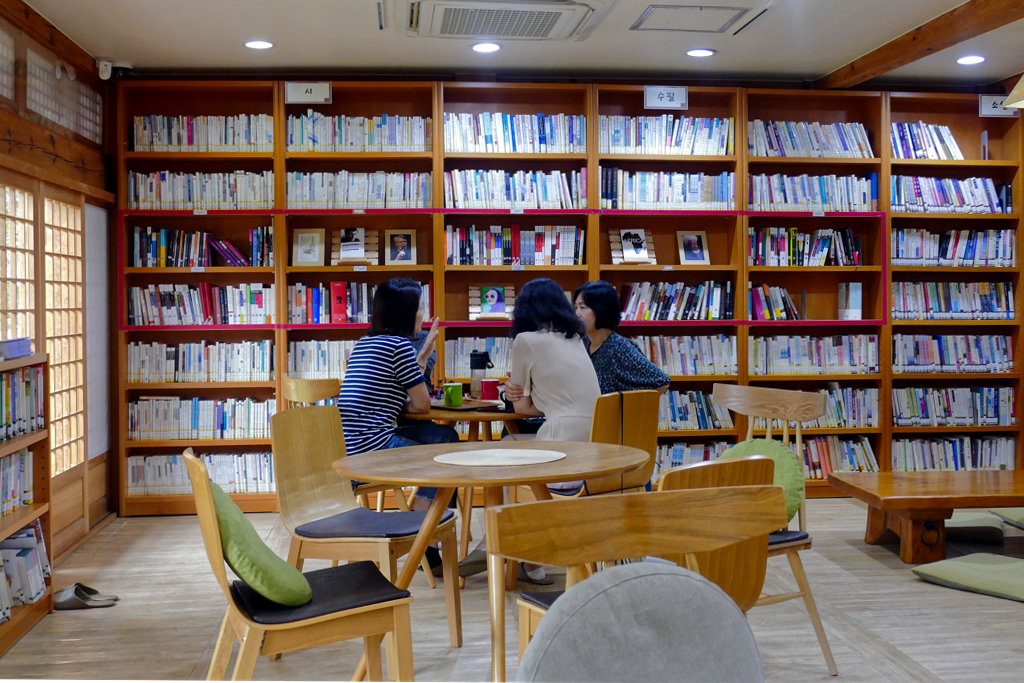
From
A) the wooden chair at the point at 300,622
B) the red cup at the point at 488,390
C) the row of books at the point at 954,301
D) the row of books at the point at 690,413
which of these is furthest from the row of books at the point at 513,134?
the wooden chair at the point at 300,622

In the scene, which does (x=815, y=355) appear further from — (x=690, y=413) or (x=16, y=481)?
(x=16, y=481)

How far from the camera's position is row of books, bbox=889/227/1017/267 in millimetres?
5848

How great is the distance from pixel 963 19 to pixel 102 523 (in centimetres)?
544

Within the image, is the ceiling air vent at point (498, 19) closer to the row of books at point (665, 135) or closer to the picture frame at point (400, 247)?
the row of books at point (665, 135)

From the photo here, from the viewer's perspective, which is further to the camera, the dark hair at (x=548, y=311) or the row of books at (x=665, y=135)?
the row of books at (x=665, y=135)

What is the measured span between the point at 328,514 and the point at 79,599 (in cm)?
132

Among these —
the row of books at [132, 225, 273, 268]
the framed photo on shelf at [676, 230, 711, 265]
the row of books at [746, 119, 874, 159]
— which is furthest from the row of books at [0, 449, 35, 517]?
the row of books at [746, 119, 874, 159]

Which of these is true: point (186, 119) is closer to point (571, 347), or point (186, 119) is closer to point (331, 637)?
point (571, 347)

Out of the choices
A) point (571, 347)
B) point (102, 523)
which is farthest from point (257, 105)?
point (571, 347)

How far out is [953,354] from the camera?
5906mm

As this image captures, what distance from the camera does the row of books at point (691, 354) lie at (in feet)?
18.6

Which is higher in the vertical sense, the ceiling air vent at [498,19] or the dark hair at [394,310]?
the ceiling air vent at [498,19]

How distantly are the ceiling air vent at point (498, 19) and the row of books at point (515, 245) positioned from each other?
1.23 metres

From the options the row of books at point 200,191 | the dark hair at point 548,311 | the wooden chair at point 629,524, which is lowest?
the wooden chair at point 629,524
